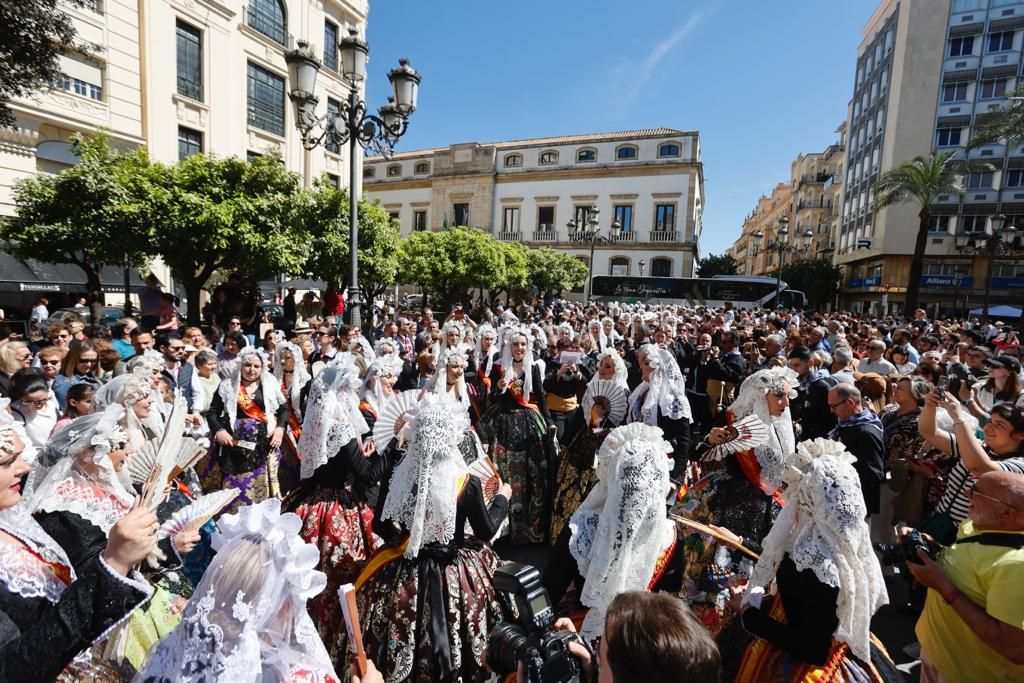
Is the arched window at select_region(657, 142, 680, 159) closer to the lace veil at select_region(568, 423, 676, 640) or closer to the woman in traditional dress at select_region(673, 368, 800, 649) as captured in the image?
the woman in traditional dress at select_region(673, 368, 800, 649)

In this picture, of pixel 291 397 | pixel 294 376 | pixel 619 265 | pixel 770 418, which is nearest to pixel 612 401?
pixel 770 418

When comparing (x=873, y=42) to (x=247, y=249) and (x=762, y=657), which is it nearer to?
(x=247, y=249)

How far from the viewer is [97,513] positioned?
2205 millimetres

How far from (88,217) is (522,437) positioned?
9.37 metres

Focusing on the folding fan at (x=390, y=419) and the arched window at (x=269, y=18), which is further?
the arched window at (x=269, y=18)

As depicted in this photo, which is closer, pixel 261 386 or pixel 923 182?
pixel 261 386

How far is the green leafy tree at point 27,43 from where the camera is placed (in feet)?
23.3

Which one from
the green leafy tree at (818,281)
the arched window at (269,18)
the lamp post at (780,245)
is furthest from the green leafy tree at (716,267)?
the arched window at (269,18)

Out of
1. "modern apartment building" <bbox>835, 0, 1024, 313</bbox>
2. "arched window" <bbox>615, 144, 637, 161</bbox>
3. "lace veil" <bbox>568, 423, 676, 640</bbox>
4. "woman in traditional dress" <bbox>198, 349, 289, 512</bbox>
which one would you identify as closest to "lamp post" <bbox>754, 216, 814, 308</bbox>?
"modern apartment building" <bbox>835, 0, 1024, 313</bbox>

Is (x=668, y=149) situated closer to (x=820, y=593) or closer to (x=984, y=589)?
(x=984, y=589)

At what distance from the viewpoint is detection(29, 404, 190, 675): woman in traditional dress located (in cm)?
199

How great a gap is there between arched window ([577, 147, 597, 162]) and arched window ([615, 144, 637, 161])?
1.98 meters

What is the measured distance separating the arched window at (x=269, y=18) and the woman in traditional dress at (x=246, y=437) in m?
20.8

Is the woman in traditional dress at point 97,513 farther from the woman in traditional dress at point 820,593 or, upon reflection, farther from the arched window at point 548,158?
the arched window at point 548,158
